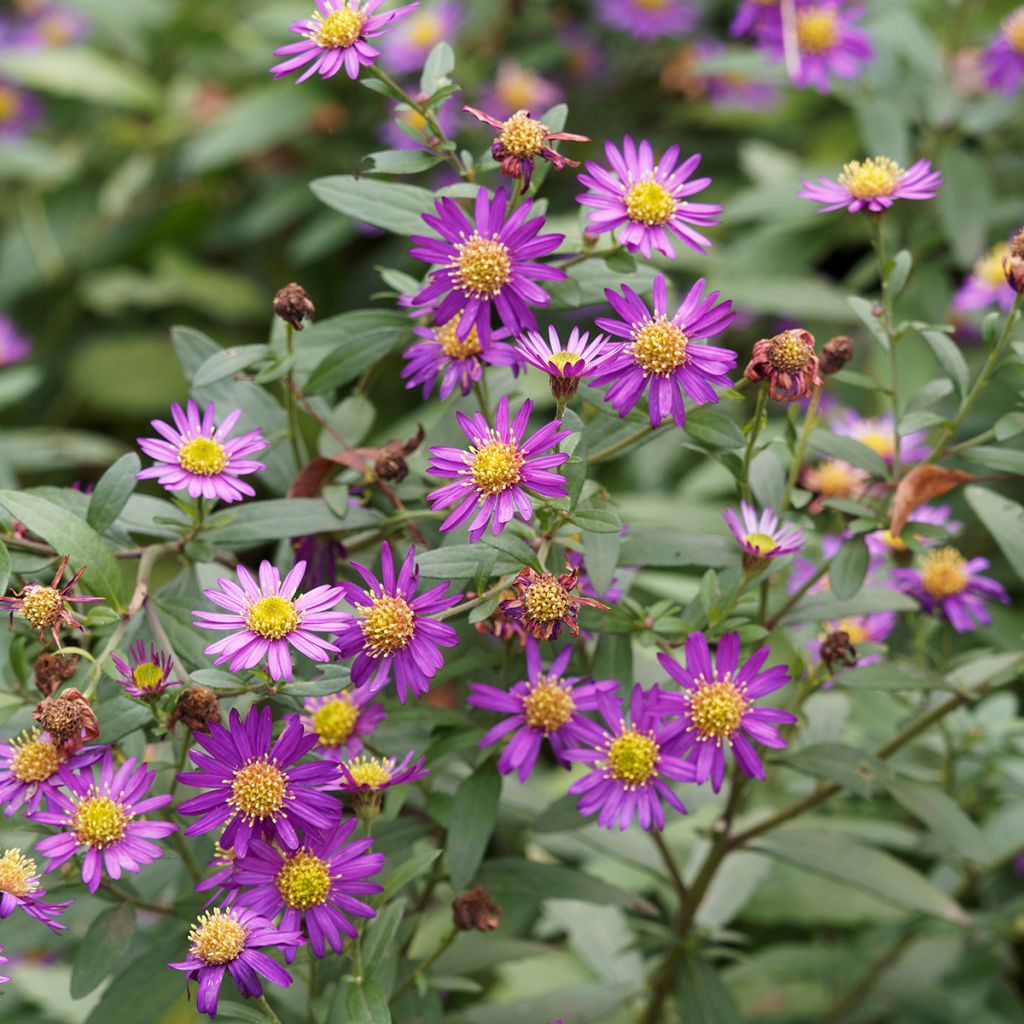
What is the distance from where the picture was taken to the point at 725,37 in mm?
2699

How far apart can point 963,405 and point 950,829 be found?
0.35 metres

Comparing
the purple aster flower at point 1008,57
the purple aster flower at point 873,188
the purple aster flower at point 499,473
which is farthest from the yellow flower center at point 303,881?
the purple aster flower at point 1008,57

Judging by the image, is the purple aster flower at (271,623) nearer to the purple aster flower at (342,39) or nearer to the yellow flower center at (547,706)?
the yellow flower center at (547,706)

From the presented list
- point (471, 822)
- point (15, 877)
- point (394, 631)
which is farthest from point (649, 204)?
point (15, 877)

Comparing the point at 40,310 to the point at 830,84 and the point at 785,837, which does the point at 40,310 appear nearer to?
the point at 830,84

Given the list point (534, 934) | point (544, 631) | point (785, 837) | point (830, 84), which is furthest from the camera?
point (830, 84)

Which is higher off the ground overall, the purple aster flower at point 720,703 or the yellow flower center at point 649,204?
the yellow flower center at point 649,204

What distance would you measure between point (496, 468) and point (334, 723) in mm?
246

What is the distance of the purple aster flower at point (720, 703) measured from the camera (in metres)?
0.84

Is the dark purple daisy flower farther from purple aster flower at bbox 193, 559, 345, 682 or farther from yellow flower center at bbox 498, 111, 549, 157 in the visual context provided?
yellow flower center at bbox 498, 111, 549, 157

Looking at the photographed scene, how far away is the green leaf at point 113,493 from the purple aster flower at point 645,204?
343 millimetres

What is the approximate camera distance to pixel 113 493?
2.86 ft

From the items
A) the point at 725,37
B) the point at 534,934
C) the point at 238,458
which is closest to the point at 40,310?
the point at 725,37

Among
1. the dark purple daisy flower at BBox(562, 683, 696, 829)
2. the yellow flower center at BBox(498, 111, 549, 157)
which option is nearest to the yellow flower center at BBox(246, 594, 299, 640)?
the dark purple daisy flower at BBox(562, 683, 696, 829)
